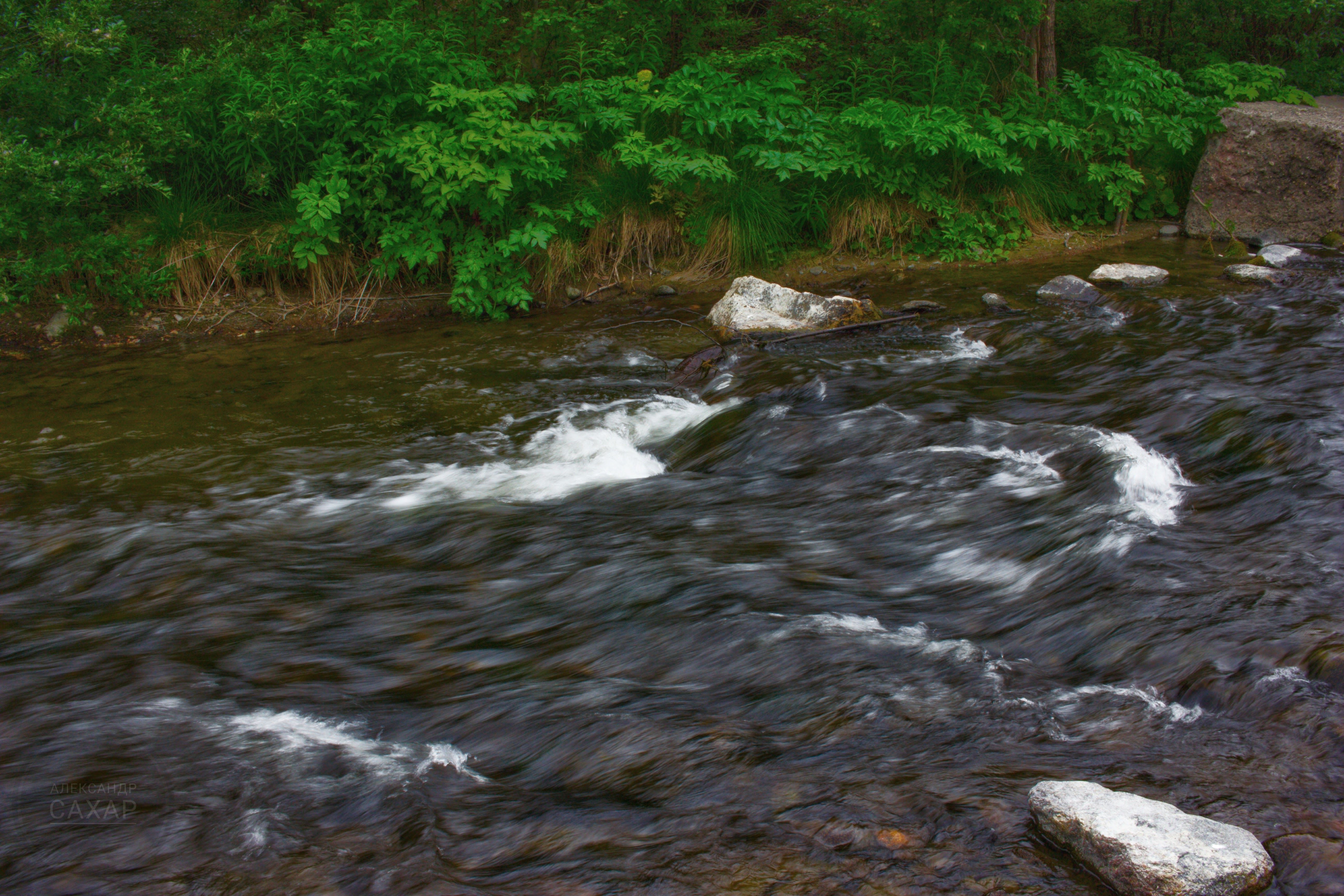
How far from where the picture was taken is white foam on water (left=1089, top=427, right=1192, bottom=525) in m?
3.85

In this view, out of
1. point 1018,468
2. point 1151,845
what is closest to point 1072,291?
point 1018,468

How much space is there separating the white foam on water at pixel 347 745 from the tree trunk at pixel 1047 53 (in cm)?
924

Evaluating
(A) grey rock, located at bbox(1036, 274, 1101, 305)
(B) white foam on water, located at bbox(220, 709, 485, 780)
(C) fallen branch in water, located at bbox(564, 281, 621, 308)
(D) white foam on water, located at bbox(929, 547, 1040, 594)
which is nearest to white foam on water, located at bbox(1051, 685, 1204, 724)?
(D) white foam on water, located at bbox(929, 547, 1040, 594)

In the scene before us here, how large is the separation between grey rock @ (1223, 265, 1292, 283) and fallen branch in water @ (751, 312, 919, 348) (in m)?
2.77

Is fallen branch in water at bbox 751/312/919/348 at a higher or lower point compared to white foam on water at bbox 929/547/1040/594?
higher

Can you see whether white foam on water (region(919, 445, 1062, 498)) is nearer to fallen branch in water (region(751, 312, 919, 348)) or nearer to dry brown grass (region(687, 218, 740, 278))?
fallen branch in water (region(751, 312, 919, 348))

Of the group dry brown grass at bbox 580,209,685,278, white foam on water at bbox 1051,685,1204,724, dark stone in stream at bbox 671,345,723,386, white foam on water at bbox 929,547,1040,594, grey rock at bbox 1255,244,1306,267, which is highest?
dry brown grass at bbox 580,209,685,278

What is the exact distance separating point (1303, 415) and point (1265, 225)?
5.03 m

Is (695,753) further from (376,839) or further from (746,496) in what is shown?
(746,496)

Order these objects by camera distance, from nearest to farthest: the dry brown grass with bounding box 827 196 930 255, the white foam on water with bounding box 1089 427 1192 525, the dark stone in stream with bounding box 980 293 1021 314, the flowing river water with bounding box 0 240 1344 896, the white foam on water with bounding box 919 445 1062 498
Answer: the flowing river water with bounding box 0 240 1344 896, the white foam on water with bounding box 1089 427 1192 525, the white foam on water with bounding box 919 445 1062 498, the dark stone in stream with bounding box 980 293 1021 314, the dry brown grass with bounding box 827 196 930 255

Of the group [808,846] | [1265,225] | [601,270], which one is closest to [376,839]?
[808,846]

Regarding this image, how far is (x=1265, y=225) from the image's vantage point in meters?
8.48

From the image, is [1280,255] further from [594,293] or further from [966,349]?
[594,293]

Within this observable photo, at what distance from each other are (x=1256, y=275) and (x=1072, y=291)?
1.55 metres
